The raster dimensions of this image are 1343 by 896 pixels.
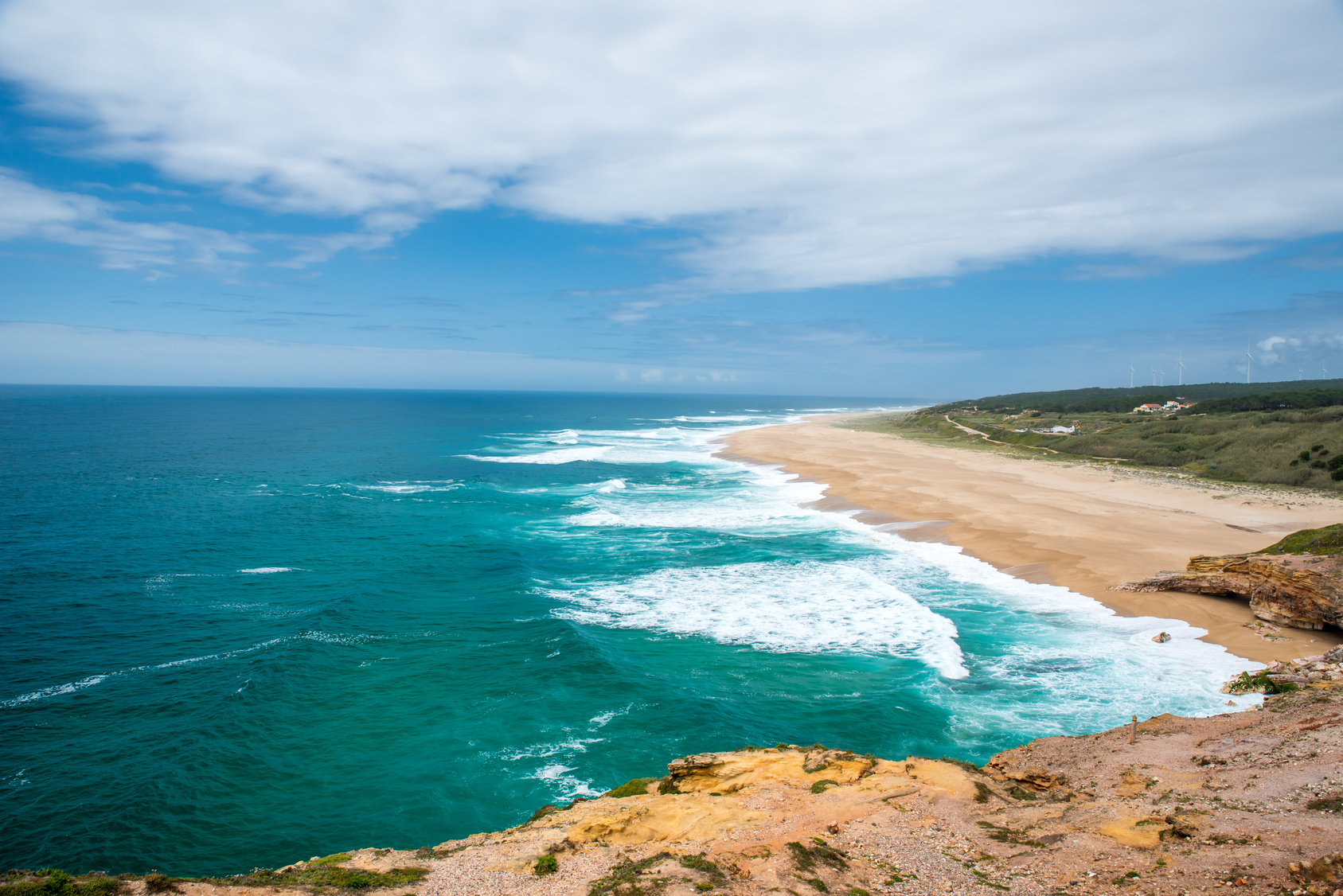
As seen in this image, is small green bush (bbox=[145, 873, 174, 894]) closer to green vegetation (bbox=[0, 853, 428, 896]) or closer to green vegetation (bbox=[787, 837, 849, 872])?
green vegetation (bbox=[0, 853, 428, 896])

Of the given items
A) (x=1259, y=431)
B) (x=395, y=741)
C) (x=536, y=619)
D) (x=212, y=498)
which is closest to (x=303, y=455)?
(x=212, y=498)

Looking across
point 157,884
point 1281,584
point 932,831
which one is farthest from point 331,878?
point 1281,584

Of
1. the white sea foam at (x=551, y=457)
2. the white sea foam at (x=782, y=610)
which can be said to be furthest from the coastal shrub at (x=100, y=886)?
the white sea foam at (x=551, y=457)

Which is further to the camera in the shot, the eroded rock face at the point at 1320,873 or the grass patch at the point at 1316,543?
the grass patch at the point at 1316,543

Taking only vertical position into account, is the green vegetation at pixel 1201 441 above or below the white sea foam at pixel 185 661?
above

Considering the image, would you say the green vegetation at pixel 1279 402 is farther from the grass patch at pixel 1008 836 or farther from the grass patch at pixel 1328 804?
the grass patch at pixel 1008 836

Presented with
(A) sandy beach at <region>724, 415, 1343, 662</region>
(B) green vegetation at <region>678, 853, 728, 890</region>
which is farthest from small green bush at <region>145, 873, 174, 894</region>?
(A) sandy beach at <region>724, 415, 1343, 662</region>
